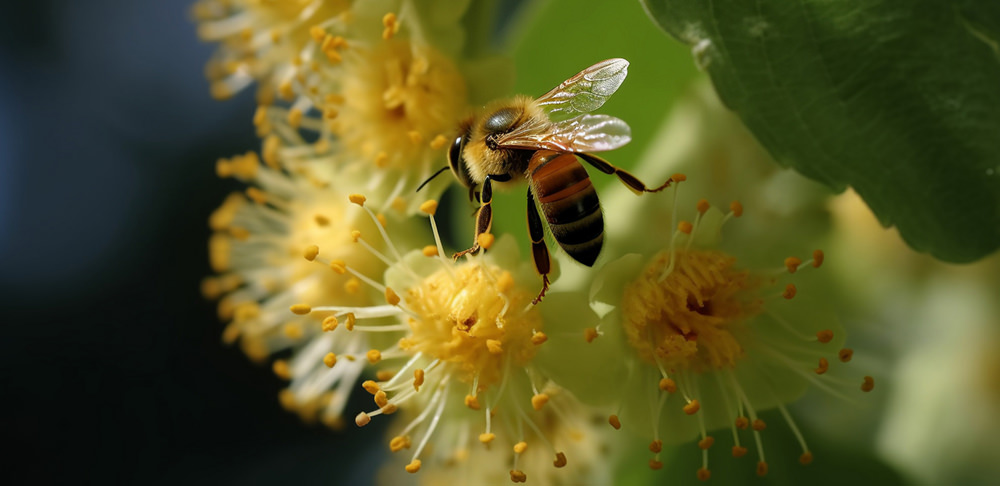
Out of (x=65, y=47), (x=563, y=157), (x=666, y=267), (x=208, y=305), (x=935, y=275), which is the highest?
(x=65, y=47)

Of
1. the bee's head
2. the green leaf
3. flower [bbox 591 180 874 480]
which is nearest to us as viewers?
the green leaf

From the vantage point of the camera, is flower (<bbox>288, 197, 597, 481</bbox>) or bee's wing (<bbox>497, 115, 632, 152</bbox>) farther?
flower (<bbox>288, 197, 597, 481</bbox>)

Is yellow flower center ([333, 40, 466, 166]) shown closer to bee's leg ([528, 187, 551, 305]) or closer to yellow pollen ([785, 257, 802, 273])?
bee's leg ([528, 187, 551, 305])

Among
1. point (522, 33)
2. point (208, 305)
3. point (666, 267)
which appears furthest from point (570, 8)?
point (208, 305)

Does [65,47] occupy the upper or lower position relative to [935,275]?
upper

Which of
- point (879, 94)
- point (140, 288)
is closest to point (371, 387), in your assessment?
point (879, 94)

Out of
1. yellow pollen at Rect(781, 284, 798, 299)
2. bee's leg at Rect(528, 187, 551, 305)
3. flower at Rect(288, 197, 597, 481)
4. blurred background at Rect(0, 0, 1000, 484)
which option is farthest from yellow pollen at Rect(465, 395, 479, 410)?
blurred background at Rect(0, 0, 1000, 484)

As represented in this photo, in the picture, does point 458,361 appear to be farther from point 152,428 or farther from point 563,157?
point 152,428

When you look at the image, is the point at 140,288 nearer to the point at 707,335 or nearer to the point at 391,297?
the point at 391,297
